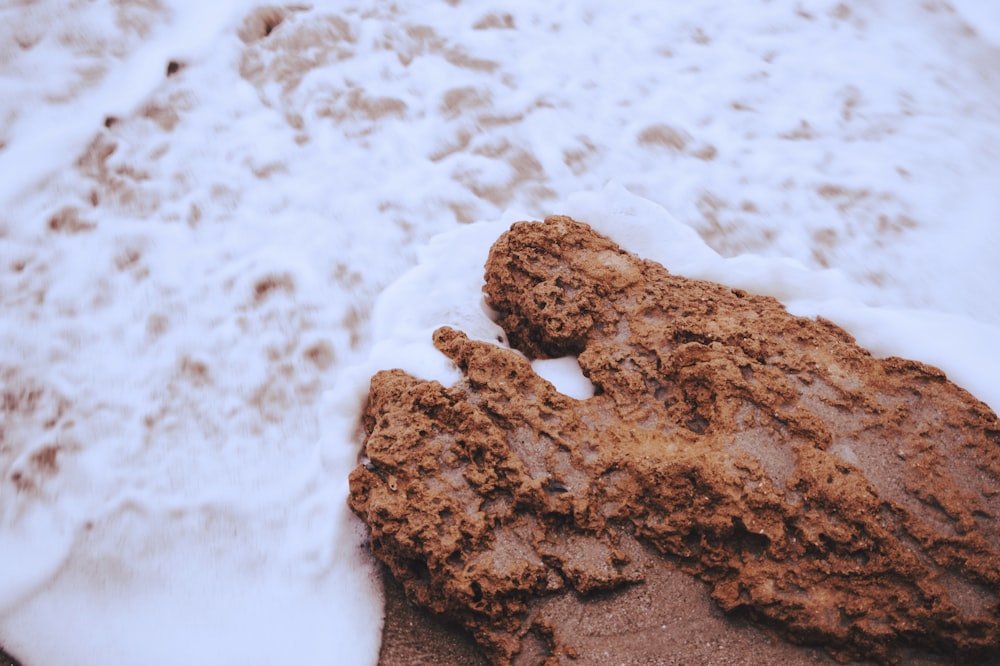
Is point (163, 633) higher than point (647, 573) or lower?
lower

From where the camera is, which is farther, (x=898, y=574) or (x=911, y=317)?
(x=911, y=317)

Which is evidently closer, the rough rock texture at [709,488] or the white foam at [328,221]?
the rough rock texture at [709,488]

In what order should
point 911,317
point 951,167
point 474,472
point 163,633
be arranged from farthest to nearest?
point 951,167 → point 911,317 → point 163,633 → point 474,472

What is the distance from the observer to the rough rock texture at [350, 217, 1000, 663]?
5.14 feet

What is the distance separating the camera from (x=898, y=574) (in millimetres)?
1560

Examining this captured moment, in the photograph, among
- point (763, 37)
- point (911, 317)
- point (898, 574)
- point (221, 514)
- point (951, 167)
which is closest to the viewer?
point (898, 574)

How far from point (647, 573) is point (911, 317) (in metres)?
1.40

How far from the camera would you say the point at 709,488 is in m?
1.63

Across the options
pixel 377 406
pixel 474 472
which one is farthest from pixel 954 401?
pixel 377 406

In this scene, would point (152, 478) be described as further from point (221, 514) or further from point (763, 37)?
point (763, 37)

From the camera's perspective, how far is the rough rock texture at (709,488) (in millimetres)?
1566

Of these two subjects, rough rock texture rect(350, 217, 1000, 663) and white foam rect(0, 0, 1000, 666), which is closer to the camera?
rough rock texture rect(350, 217, 1000, 663)

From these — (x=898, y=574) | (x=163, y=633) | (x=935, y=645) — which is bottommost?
(x=163, y=633)

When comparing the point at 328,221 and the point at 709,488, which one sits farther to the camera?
the point at 328,221
